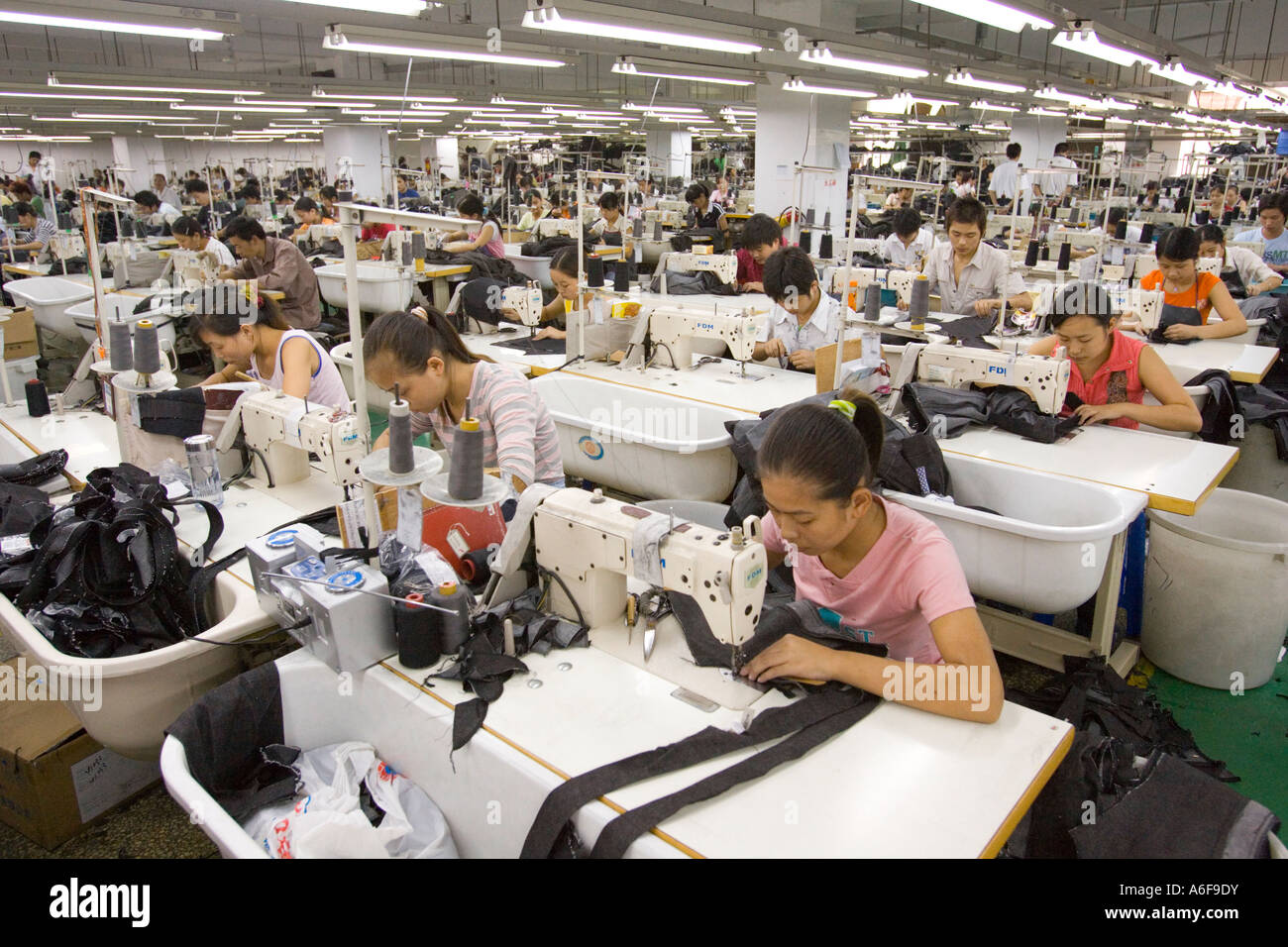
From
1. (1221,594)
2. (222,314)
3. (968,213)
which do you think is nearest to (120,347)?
(222,314)

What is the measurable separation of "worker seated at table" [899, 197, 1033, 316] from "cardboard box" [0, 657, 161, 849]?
179 inches

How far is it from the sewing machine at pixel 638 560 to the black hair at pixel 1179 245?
148 inches

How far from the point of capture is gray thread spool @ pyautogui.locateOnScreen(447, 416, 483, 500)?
145 cm

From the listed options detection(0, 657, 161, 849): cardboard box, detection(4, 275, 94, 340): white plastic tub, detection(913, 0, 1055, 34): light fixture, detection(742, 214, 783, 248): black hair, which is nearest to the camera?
detection(0, 657, 161, 849): cardboard box

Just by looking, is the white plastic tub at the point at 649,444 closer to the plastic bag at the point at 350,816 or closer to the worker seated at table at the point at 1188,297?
the plastic bag at the point at 350,816

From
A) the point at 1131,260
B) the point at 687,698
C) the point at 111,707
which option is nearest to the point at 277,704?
the point at 111,707

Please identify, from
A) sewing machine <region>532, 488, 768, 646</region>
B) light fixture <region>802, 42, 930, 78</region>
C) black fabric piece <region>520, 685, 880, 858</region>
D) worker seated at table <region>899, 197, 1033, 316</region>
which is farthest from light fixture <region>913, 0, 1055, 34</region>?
black fabric piece <region>520, 685, 880, 858</region>

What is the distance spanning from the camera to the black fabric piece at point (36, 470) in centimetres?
272

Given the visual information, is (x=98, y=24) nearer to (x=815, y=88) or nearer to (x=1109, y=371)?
(x=1109, y=371)

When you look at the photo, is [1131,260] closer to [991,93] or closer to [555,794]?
[991,93]

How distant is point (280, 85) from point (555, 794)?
32.3 ft

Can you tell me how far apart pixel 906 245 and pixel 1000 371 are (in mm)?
4208

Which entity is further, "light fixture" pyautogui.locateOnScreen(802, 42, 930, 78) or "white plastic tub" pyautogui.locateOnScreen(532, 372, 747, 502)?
"light fixture" pyautogui.locateOnScreen(802, 42, 930, 78)

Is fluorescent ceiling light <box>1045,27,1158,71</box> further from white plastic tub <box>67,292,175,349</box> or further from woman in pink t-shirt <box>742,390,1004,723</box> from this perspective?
white plastic tub <box>67,292,175,349</box>
